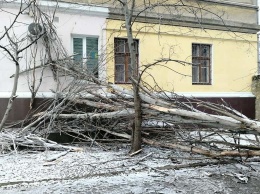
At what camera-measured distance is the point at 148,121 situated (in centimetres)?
648

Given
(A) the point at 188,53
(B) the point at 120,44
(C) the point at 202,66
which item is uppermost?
(B) the point at 120,44

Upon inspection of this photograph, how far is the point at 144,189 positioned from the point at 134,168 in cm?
95

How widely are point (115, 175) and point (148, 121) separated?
65.9 inches

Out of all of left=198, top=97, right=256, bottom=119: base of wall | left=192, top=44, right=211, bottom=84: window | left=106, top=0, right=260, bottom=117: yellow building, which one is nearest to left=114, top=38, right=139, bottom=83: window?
left=106, top=0, right=260, bottom=117: yellow building

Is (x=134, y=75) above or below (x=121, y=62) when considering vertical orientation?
below

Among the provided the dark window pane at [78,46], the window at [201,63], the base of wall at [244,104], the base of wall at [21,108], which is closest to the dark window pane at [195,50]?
the window at [201,63]

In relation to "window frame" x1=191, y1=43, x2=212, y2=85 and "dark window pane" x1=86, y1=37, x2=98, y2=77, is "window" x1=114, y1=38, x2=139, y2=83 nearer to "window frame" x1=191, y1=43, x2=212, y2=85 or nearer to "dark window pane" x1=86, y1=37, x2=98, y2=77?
"dark window pane" x1=86, y1=37, x2=98, y2=77

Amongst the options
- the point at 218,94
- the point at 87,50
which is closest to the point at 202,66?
the point at 218,94

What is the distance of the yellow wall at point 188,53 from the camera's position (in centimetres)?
1086

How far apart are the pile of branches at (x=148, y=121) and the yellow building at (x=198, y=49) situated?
2.58 metres

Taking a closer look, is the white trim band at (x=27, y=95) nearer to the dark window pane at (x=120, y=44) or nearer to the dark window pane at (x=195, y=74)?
the dark window pane at (x=120, y=44)

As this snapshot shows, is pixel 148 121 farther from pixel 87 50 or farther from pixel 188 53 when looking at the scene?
pixel 188 53

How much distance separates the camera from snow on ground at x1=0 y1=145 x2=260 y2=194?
451 cm

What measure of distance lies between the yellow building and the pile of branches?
2.58 meters
